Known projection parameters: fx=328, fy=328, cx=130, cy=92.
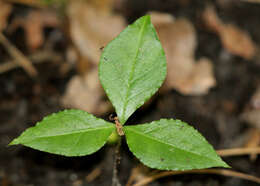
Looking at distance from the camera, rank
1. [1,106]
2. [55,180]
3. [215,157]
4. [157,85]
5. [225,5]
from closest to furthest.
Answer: [215,157] → [157,85] → [55,180] → [1,106] → [225,5]

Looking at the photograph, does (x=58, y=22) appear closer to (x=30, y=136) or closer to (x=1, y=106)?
(x=1, y=106)

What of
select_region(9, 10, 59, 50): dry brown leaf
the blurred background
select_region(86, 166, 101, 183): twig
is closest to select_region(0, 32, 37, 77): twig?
the blurred background

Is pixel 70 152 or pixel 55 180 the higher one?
pixel 70 152

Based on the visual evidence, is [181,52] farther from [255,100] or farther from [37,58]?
[37,58]

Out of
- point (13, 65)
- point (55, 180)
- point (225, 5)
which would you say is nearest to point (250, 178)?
point (55, 180)

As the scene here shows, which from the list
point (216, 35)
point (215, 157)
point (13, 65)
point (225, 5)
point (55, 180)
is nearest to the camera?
point (215, 157)
